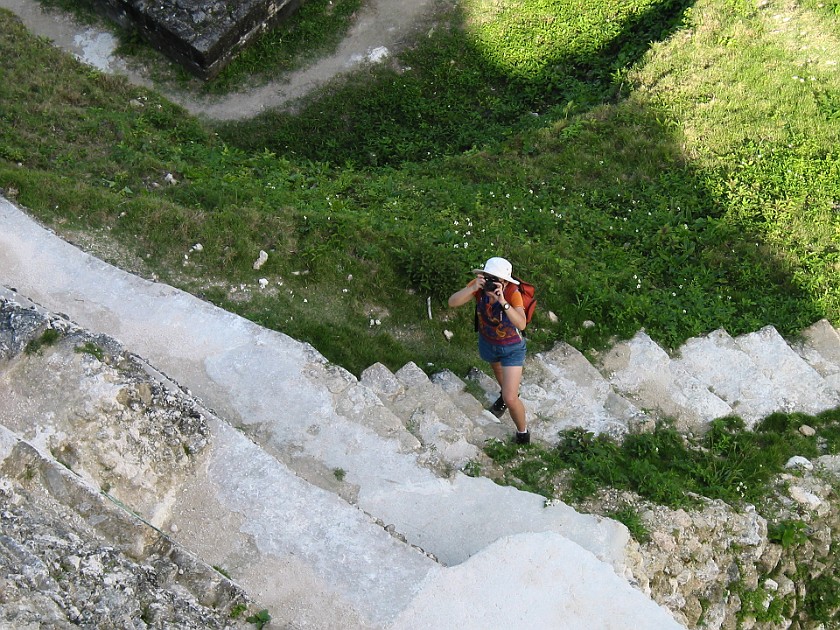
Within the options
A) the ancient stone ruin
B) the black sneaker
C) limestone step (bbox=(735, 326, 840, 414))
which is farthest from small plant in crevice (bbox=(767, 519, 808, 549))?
the ancient stone ruin

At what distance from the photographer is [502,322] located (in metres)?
7.33

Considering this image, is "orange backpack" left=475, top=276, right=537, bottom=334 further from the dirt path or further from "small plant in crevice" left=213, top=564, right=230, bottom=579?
the dirt path

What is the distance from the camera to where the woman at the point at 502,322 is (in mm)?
7133

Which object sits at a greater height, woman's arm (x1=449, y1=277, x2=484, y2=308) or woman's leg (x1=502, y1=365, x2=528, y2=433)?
woman's arm (x1=449, y1=277, x2=484, y2=308)

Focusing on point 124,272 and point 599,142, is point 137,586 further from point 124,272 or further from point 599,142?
point 599,142

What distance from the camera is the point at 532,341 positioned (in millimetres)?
9477

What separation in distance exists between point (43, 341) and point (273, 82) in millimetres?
8920

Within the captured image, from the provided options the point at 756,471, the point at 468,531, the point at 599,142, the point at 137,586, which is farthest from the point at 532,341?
the point at 137,586

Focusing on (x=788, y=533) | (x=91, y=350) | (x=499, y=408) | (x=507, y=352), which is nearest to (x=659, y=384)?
(x=499, y=408)

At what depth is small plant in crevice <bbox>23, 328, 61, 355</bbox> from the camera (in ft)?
21.1

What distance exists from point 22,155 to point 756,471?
9034 millimetres

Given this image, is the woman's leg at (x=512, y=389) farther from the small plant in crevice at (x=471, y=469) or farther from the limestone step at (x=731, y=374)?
the limestone step at (x=731, y=374)

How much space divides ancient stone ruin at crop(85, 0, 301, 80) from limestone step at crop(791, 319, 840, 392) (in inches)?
388

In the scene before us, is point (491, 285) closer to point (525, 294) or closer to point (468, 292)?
point (468, 292)
